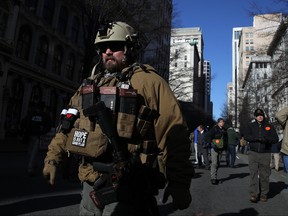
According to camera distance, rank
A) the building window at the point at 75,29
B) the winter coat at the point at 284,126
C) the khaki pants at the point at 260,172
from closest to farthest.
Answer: the winter coat at the point at 284,126 → the khaki pants at the point at 260,172 → the building window at the point at 75,29

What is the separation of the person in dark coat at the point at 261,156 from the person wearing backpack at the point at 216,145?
1.86 meters

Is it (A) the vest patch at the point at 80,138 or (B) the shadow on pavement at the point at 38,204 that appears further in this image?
(B) the shadow on pavement at the point at 38,204

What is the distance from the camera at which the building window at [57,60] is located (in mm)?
27862

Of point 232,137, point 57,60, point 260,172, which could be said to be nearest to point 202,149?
point 232,137

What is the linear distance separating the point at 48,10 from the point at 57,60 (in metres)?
4.31

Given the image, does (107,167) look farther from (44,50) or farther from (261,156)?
(44,50)

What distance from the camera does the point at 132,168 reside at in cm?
203

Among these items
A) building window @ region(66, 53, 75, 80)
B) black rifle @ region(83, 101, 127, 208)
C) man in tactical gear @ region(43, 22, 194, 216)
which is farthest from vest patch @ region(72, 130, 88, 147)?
building window @ region(66, 53, 75, 80)

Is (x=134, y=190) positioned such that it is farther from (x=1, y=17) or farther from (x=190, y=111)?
(x=1, y=17)

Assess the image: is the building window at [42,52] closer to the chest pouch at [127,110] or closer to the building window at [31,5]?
the building window at [31,5]

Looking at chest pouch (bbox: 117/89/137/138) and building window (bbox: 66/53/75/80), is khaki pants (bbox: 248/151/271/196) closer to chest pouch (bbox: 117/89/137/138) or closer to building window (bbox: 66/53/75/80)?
chest pouch (bbox: 117/89/137/138)

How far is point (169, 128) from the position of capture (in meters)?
2.14

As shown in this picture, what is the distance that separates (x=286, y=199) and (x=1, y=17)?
2021 cm

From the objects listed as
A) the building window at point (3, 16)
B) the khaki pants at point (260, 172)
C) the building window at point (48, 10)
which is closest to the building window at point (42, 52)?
the building window at point (48, 10)
